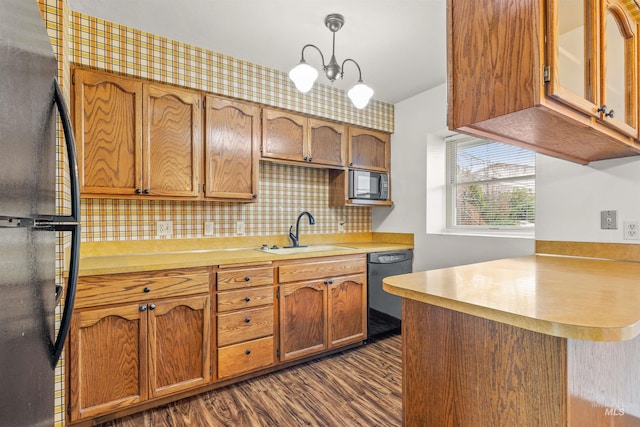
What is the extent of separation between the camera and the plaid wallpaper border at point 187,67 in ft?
6.53

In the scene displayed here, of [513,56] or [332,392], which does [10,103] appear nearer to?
[513,56]

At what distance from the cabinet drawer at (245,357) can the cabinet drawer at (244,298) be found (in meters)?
0.26

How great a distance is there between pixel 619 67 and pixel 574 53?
505mm

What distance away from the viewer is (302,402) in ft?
6.44

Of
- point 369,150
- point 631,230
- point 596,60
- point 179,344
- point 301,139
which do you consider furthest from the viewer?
point 369,150

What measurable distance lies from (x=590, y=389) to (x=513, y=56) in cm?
98

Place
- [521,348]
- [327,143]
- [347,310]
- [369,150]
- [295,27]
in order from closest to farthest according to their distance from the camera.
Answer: [521,348]
[295,27]
[347,310]
[327,143]
[369,150]

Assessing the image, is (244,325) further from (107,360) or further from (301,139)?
(301,139)

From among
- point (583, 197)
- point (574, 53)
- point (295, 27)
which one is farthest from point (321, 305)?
point (574, 53)

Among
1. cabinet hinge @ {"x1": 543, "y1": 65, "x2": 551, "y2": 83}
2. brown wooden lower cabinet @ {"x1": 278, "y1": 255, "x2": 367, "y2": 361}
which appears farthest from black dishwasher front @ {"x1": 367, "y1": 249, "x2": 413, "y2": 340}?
cabinet hinge @ {"x1": 543, "y1": 65, "x2": 551, "y2": 83}

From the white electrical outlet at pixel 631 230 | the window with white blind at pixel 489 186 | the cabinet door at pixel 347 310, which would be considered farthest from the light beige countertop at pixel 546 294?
the cabinet door at pixel 347 310

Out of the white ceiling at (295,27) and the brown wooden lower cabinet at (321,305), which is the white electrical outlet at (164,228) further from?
the white ceiling at (295,27)

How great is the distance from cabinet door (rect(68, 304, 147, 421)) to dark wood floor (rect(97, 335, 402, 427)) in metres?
0.17

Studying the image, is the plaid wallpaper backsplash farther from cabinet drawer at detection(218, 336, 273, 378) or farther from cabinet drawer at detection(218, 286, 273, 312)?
cabinet drawer at detection(218, 336, 273, 378)
